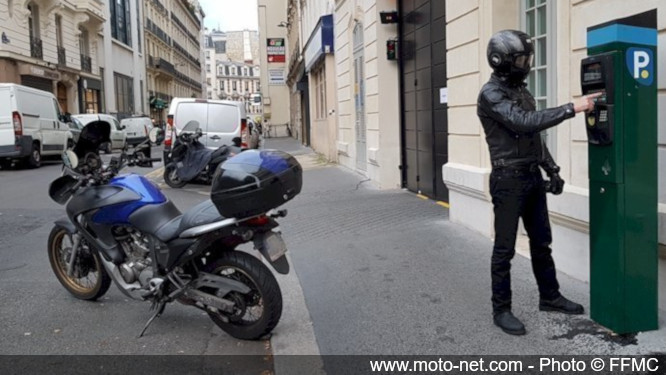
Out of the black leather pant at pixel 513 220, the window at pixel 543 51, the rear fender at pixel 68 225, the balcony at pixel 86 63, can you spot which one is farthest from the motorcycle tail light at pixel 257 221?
the balcony at pixel 86 63

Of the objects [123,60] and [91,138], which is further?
[123,60]

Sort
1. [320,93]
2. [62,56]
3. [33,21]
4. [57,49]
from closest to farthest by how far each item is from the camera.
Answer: [320,93]
[33,21]
[57,49]
[62,56]

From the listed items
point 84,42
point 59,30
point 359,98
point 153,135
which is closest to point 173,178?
point 359,98

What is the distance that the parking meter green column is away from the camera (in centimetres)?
342

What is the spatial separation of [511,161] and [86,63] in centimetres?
4007

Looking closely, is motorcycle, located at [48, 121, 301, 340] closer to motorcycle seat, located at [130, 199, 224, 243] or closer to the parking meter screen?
motorcycle seat, located at [130, 199, 224, 243]

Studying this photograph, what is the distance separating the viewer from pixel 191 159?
13000 millimetres

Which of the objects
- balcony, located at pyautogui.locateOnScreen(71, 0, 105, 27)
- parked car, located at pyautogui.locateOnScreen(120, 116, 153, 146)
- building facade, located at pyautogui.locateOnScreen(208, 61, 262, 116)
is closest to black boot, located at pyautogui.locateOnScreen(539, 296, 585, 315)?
parked car, located at pyautogui.locateOnScreen(120, 116, 153, 146)

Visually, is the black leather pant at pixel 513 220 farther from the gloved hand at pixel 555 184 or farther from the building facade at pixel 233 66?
the building facade at pixel 233 66

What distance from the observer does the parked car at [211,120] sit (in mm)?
14820

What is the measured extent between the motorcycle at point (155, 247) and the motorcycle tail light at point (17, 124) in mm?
13793

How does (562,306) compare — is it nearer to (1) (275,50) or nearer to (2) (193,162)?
(2) (193,162)

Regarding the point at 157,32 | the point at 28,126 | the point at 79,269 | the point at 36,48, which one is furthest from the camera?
the point at 157,32

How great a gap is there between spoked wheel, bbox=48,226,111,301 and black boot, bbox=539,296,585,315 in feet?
10.8
